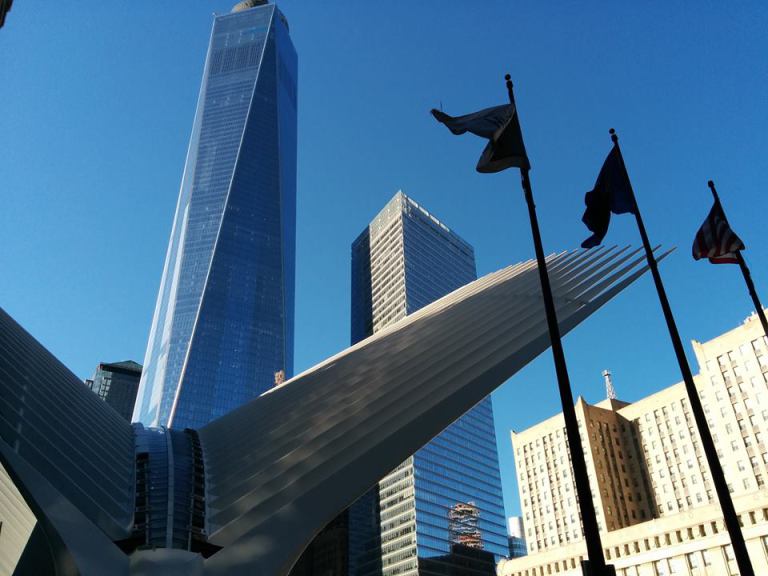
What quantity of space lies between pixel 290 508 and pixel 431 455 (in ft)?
369

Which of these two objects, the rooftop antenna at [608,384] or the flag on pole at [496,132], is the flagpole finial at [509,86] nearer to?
the flag on pole at [496,132]

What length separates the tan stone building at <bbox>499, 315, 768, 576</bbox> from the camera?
5356 cm

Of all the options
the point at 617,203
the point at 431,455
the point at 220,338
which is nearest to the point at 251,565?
the point at 617,203

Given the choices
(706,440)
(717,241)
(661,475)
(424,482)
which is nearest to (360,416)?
(706,440)

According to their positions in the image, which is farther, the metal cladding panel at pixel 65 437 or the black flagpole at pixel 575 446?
the metal cladding panel at pixel 65 437

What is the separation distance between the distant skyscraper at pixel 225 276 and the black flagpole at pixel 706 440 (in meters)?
138

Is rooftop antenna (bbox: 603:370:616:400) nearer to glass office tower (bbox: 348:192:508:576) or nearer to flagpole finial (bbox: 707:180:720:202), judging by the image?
glass office tower (bbox: 348:192:508:576)

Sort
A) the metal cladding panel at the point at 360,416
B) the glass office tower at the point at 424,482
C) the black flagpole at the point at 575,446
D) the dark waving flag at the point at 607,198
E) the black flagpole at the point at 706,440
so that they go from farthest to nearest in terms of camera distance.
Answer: the glass office tower at the point at 424,482 → the dark waving flag at the point at 607,198 → the metal cladding panel at the point at 360,416 → the black flagpole at the point at 706,440 → the black flagpole at the point at 575,446

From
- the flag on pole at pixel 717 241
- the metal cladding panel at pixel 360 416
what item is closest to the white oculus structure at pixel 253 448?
the metal cladding panel at pixel 360 416

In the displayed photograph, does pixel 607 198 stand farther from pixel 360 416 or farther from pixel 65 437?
pixel 65 437

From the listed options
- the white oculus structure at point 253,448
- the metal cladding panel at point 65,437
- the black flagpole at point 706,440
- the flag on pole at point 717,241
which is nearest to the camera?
the black flagpole at point 706,440

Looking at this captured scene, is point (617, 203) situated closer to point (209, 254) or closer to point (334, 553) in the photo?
point (334, 553)

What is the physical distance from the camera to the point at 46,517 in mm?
10484

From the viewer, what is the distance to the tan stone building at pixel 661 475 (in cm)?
5356
